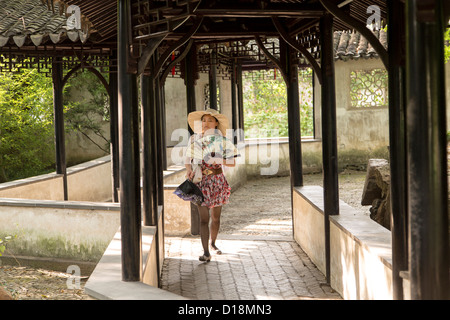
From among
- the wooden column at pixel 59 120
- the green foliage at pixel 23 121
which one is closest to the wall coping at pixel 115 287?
the wooden column at pixel 59 120

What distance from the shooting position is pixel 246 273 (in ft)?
22.0

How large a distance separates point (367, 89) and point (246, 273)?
1190 cm

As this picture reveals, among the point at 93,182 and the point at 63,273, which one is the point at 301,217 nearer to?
the point at 63,273

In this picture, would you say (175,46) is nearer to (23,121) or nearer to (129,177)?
(129,177)

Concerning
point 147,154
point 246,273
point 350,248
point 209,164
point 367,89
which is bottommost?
point 246,273

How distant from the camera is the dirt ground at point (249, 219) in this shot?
23.3 ft

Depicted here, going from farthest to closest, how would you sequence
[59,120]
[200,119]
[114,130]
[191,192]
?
[59,120], [114,130], [200,119], [191,192]

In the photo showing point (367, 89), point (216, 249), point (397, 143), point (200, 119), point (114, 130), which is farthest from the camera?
point (367, 89)

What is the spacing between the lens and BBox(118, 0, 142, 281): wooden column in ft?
14.1

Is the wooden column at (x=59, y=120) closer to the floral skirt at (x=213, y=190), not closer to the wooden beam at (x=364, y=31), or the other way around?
the floral skirt at (x=213, y=190)

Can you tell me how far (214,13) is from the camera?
232 inches

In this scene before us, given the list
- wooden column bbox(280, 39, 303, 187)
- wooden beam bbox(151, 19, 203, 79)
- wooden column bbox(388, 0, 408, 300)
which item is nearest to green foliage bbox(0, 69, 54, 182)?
wooden column bbox(280, 39, 303, 187)

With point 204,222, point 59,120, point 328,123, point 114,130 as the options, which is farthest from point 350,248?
point 59,120

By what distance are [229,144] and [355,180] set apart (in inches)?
362
